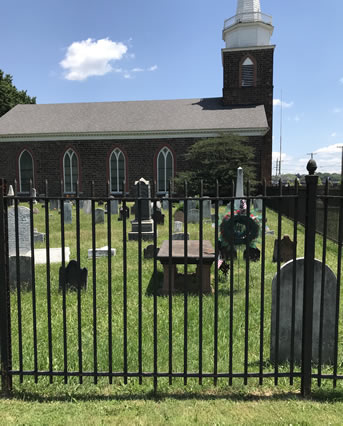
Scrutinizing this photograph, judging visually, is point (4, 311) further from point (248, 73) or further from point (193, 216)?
point (248, 73)

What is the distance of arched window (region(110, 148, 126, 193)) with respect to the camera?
28.6m

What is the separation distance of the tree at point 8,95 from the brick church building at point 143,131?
11471 mm

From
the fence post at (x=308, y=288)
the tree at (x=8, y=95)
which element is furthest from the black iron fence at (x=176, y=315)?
the tree at (x=8, y=95)

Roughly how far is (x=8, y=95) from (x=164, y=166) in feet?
79.2

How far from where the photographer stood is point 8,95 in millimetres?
41094

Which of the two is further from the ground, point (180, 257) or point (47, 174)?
point (47, 174)

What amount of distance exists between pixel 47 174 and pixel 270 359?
28.2 meters

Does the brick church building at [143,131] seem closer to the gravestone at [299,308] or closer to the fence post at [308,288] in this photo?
the gravestone at [299,308]

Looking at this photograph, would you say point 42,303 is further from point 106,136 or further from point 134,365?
point 106,136

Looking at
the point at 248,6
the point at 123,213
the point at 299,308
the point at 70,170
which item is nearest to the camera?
the point at 123,213

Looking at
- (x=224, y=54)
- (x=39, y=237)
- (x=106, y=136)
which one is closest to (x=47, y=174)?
(x=106, y=136)

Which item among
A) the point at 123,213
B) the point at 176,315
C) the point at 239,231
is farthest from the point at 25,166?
the point at 123,213

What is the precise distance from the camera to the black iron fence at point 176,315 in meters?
3.16

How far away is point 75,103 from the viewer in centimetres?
3334
